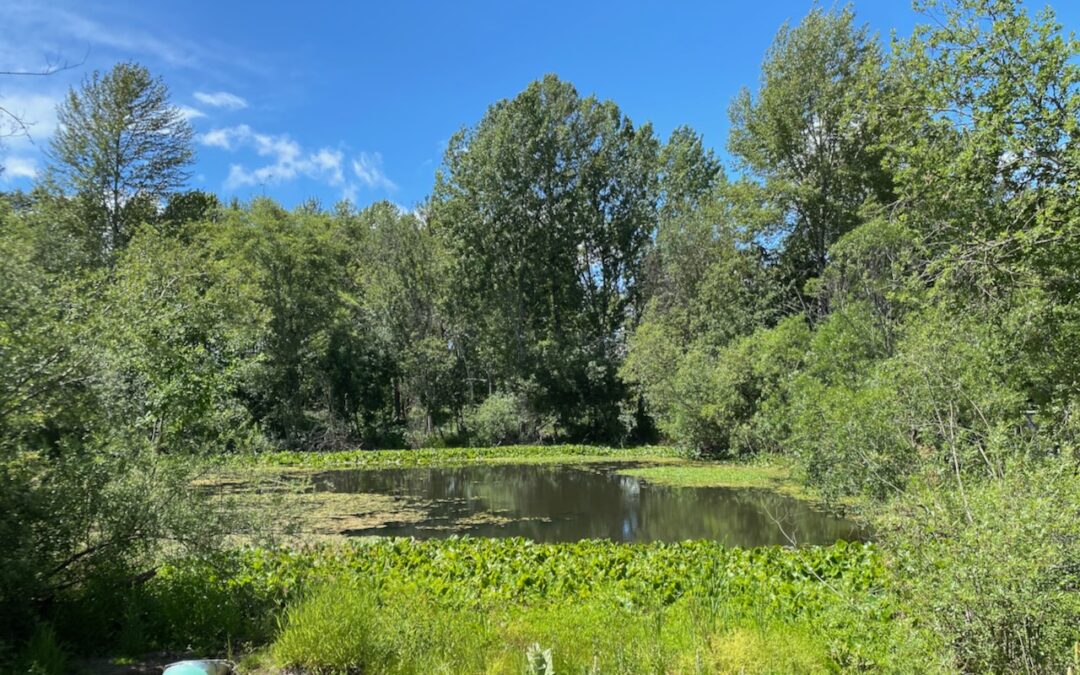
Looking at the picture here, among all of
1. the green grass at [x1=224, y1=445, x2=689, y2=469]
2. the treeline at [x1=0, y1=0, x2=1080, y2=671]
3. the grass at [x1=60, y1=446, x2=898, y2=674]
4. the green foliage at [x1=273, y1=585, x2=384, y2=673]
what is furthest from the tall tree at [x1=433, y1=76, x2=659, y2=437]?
the green foliage at [x1=273, y1=585, x2=384, y2=673]

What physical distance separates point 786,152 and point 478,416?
18506 millimetres

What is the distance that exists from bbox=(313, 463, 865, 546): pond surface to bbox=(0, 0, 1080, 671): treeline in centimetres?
177

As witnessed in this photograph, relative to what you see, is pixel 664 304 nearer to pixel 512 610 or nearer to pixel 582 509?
pixel 582 509

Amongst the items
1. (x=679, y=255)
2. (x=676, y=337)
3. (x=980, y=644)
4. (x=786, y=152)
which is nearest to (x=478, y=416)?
→ (x=676, y=337)

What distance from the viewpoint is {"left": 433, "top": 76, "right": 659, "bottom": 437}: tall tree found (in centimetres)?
3344

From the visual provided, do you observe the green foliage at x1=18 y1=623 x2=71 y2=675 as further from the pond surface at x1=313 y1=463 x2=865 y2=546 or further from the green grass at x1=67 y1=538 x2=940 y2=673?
the pond surface at x1=313 y1=463 x2=865 y2=546

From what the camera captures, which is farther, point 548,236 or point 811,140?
point 548,236

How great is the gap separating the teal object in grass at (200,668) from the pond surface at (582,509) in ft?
26.8

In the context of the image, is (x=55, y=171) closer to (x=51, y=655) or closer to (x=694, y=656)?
(x=51, y=655)

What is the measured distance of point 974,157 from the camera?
23.3 ft

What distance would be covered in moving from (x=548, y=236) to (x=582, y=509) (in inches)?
890

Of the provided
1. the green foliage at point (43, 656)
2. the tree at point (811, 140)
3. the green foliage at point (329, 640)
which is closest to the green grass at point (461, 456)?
the tree at point (811, 140)

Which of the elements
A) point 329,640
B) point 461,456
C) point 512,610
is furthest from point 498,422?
point 329,640

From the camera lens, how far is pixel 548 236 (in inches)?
1398
